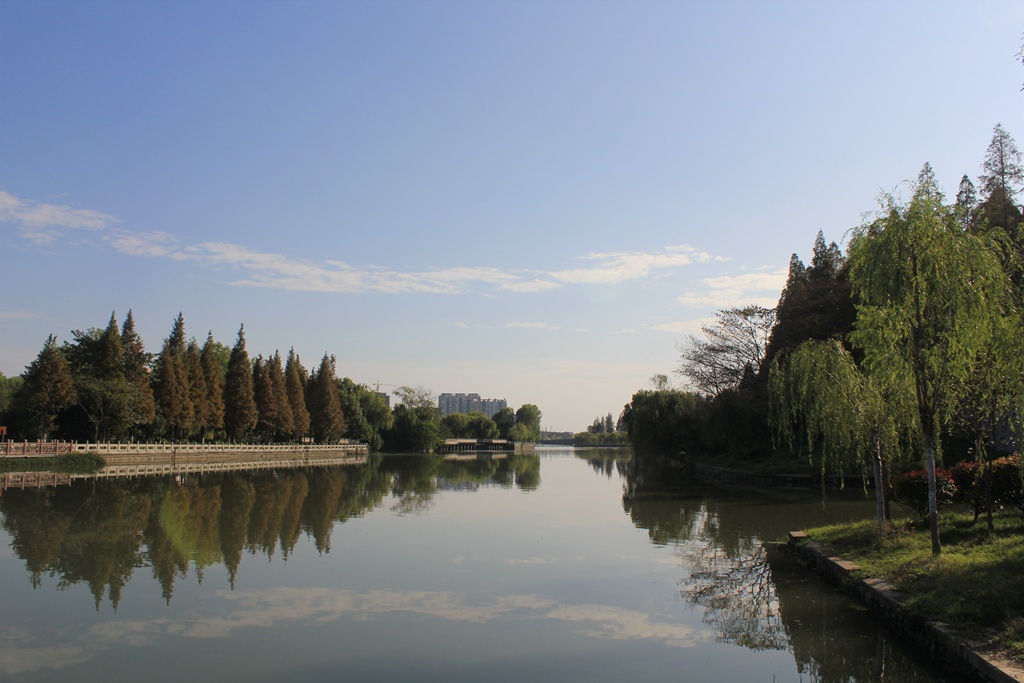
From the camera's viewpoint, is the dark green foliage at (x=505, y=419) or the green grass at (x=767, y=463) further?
the dark green foliage at (x=505, y=419)

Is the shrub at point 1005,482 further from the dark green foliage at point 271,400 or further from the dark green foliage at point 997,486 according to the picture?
the dark green foliage at point 271,400

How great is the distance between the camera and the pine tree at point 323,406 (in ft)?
229

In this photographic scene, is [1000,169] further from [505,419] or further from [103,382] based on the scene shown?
[505,419]

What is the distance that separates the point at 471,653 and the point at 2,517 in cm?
1651

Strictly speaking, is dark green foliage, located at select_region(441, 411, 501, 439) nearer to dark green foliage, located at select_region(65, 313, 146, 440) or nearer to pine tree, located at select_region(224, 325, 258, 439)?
pine tree, located at select_region(224, 325, 258, 439)

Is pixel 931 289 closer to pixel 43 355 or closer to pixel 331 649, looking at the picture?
pixel 331 649

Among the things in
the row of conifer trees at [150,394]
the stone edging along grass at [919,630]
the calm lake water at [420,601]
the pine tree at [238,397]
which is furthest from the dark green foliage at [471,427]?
the stone edging along grass at [919,630]

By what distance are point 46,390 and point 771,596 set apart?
39679 mm

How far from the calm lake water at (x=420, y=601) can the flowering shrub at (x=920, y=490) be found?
228cm

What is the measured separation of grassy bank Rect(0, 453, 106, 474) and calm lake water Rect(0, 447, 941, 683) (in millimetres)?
16847

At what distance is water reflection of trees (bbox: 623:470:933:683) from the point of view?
25.3ft

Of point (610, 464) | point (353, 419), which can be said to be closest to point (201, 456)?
point (353, 419)

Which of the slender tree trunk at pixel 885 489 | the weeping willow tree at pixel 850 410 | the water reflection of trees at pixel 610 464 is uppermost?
the weeping willow tree at pixel 850 410

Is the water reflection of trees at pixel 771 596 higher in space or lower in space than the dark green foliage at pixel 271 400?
lower
